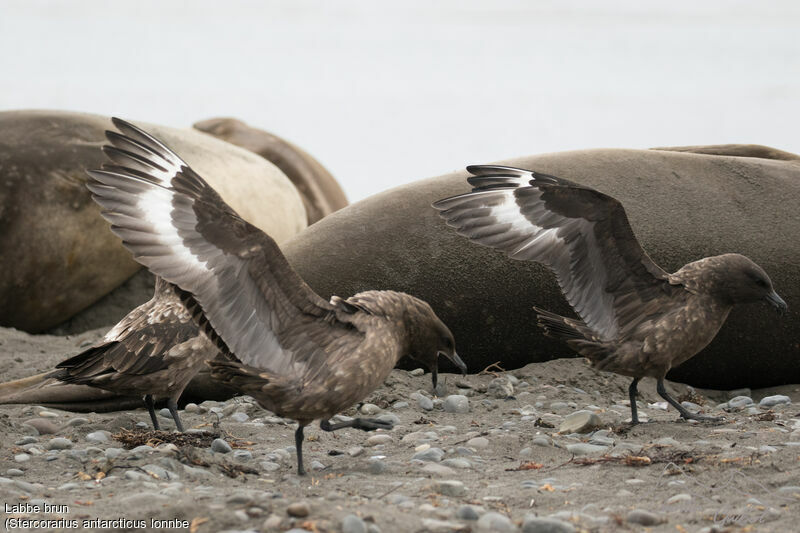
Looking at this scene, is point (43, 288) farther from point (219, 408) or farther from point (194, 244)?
point (194, 244)

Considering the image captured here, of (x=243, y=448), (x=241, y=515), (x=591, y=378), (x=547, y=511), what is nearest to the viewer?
(x=241, y=515)

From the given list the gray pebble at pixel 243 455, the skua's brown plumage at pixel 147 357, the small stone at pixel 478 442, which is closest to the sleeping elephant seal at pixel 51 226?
the skua's brown plumage at pixel 147 357

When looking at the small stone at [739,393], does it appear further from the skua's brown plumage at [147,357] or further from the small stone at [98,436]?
the small stone at [98,436]

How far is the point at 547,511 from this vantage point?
3.08 meters

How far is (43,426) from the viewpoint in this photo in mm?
4430

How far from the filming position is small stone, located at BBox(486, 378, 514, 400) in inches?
196

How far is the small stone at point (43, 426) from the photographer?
4.41 metres

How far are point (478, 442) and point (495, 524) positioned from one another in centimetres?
123

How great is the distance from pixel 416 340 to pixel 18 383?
233 centimetres

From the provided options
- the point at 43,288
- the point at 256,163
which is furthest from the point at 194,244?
the point at 256,163

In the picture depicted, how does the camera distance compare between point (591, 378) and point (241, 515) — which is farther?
point (591, 378)

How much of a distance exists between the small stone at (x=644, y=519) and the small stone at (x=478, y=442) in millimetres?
1168

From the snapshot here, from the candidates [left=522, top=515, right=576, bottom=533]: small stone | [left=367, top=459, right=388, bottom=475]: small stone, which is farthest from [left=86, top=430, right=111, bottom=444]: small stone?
[left=522, top=515, right=576, bottom=533]: small stone

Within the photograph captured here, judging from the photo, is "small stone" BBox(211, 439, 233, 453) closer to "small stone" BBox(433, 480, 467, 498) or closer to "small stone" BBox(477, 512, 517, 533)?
"small stone" BBox(433, 480, 467, 498)
